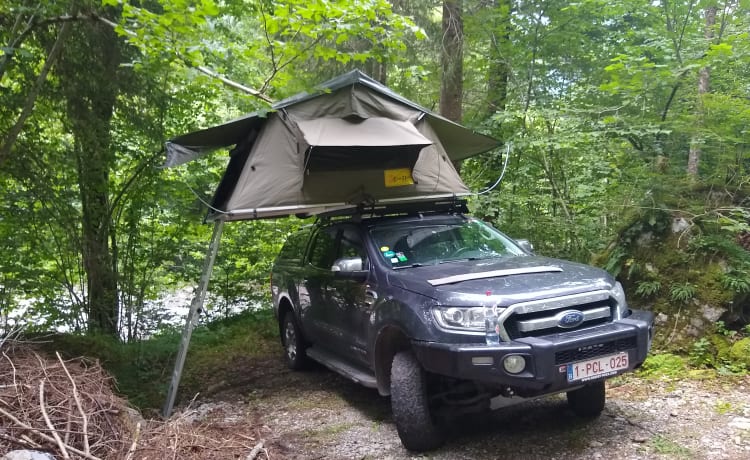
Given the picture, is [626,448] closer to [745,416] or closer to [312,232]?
[745,416]

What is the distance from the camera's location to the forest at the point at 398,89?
5.64 metres

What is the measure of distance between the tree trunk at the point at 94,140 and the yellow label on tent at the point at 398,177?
13.1 feet

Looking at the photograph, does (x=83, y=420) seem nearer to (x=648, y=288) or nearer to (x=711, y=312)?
(x=648, y=288)

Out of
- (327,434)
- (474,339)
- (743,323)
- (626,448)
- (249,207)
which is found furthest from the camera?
(743,323)

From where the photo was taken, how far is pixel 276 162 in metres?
5.45

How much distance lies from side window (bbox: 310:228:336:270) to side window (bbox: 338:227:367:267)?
19 cm

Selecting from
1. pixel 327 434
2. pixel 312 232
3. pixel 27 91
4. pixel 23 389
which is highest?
pixel 27 91

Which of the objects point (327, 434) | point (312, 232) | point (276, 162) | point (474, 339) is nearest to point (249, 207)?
point (276, 162)

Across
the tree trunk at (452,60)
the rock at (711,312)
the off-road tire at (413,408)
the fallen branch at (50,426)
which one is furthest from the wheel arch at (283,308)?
the rock at (711,312)

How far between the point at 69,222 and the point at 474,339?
6.13 m

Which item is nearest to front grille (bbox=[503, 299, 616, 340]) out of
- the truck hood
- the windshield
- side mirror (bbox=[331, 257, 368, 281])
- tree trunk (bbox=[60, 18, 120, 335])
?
the truck hood

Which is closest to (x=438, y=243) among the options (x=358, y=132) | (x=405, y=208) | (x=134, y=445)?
(x=405, y=208)

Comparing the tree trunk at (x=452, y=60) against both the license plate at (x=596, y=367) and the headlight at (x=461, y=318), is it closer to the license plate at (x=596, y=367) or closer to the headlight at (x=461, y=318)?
the headlight at (x=461, y=318)

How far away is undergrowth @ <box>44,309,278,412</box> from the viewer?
20.3ft
